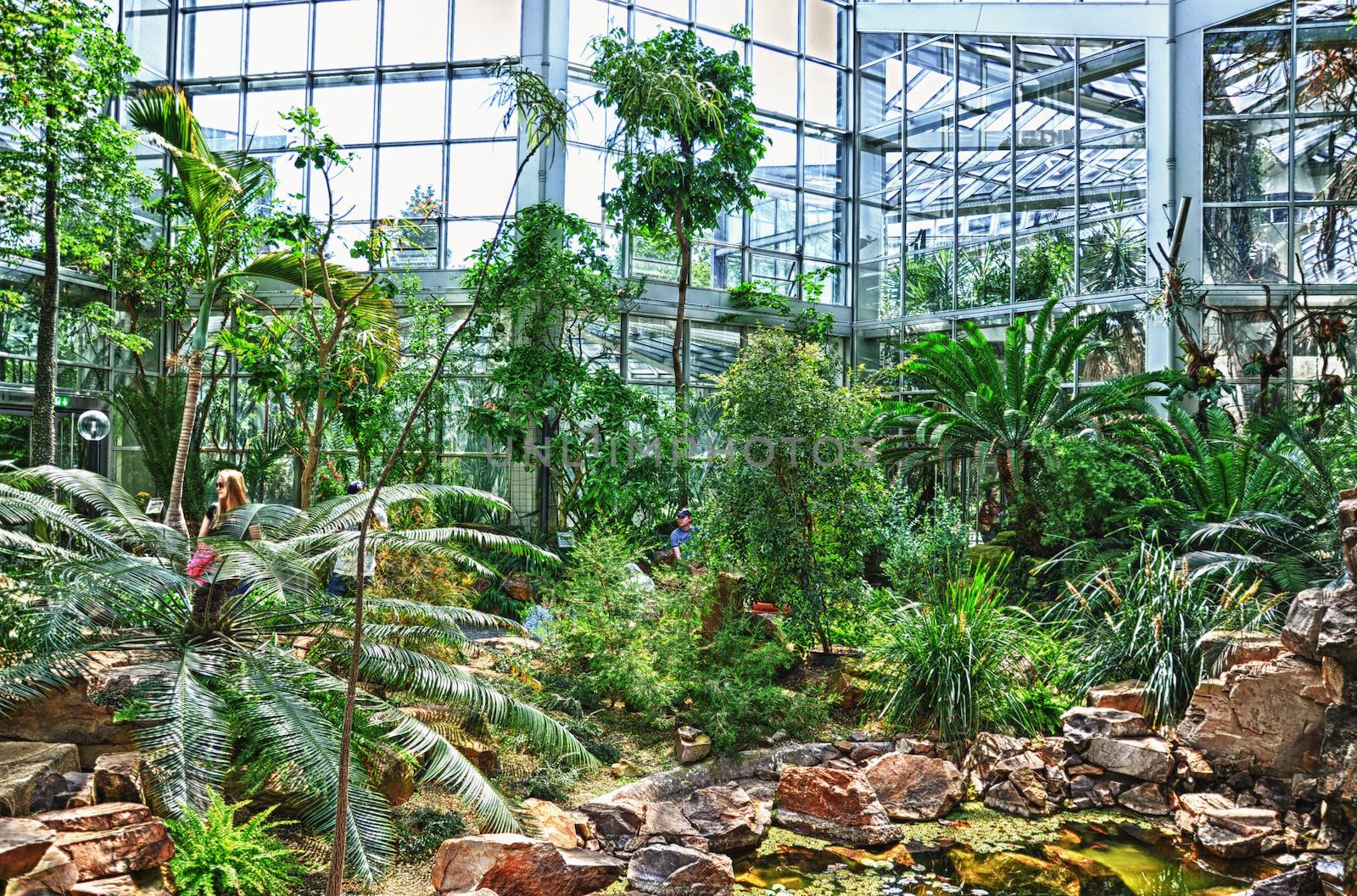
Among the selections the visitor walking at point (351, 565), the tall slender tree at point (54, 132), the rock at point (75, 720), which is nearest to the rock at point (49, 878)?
the rock at point (75, 720)

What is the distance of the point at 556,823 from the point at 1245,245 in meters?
10.3

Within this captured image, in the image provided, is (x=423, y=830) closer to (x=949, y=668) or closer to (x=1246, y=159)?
(x=949, y=668)

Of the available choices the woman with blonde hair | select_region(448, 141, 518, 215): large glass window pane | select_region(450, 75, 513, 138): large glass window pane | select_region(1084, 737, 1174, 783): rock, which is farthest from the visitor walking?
select_region(450, 75, 513, 138): large glass window pane

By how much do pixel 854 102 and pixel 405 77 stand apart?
6603mm

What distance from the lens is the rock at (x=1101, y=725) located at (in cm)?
571

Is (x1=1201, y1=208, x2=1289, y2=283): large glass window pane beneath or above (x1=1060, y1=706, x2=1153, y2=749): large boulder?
above

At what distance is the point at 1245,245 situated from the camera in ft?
36.7

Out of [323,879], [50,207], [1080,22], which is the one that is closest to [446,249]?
[50,207]

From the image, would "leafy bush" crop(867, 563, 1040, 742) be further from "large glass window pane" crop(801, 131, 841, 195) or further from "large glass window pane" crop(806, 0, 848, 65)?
"large glass window pane" crop(806, 0, 848, 65)

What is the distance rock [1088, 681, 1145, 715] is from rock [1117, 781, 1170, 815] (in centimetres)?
52

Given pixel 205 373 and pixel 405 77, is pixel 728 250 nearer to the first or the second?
pixel 405 77

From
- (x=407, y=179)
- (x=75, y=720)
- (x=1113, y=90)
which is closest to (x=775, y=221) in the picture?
(x=1113, y=90)

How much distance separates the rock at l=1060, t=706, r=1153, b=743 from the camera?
571cm

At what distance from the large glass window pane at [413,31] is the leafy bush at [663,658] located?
912 cm
